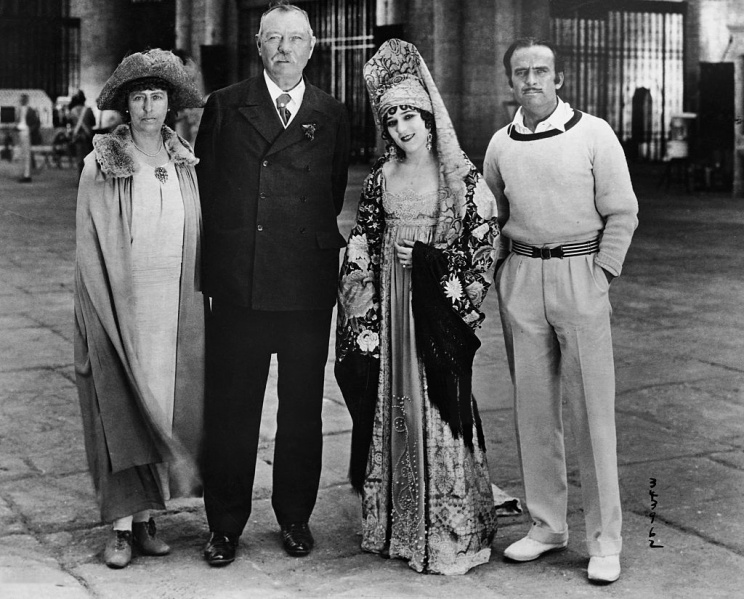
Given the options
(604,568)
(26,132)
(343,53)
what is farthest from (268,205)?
(343,53)

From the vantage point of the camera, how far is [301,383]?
14.2 feet

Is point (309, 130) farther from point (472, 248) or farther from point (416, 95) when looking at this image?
point (472, 248)

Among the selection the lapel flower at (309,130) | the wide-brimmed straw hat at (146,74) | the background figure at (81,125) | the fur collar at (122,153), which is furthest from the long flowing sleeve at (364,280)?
the background figure at (81,125)

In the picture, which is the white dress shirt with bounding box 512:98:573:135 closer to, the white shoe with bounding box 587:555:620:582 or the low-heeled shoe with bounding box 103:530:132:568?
the white shoe with bounding box 587:555:620:582

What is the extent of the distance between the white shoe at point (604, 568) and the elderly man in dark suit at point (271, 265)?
999 mm

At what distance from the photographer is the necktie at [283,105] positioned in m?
4.22

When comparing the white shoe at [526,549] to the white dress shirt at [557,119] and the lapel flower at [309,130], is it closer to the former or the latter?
the white dress shirt at [557,119]

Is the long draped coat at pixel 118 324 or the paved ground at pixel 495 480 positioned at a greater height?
the long draped coat at pixel 118 324

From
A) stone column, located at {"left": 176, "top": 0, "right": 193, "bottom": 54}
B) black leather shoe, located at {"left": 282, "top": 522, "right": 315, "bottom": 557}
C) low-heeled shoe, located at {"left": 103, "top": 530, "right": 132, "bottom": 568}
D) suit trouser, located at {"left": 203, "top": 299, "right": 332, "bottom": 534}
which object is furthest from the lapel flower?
stone column, located at {"left": 176, "top": 0, "right": 193, "bottom": 54}

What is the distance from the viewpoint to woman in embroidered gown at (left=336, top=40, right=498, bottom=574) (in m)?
4.07

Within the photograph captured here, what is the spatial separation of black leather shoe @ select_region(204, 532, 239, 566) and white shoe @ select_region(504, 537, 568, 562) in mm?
942

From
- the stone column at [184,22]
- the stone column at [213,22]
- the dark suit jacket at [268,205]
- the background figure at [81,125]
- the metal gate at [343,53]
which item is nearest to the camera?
the dark suit jacket at [268,205]

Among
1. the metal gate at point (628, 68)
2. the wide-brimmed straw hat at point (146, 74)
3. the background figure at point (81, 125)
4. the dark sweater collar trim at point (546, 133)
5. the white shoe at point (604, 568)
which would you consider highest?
the metal gate at point (628, 68)

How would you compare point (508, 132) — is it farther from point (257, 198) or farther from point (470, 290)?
point (257, 198)
